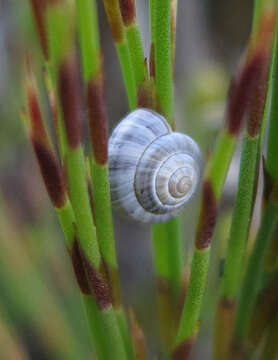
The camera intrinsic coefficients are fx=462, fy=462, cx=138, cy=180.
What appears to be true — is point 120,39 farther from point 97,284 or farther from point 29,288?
point 29,288

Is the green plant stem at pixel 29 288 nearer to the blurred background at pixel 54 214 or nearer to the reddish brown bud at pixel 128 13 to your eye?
the blurred background at pixel 54 214

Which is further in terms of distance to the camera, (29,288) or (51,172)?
(29,288)

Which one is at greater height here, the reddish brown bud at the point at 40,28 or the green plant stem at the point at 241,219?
the reddish brown bud at the point at 40,28

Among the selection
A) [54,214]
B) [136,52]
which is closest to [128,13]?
[136,52]

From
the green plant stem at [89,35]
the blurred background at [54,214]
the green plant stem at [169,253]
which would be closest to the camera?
the green plant stem at [89,35]

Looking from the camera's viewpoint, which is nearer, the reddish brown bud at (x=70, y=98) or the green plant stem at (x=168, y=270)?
the reddish brown bud at (x=70, y=98)

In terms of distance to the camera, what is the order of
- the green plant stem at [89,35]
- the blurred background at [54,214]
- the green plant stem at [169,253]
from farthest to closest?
the blurred background at [54,214] → the green plant stem at [169,253] → the green plant stem at [89,35]

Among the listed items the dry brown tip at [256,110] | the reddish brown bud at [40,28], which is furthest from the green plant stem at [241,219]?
the reddish brown bud at [40,28]

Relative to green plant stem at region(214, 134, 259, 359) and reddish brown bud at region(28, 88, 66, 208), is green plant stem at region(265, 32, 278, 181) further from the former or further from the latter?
reddish brown bud at region(28, 88, 66, 208)

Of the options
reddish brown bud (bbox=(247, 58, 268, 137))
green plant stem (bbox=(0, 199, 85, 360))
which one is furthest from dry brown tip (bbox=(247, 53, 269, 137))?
green plant stem (bbox=(0, 199, 85, 360))
